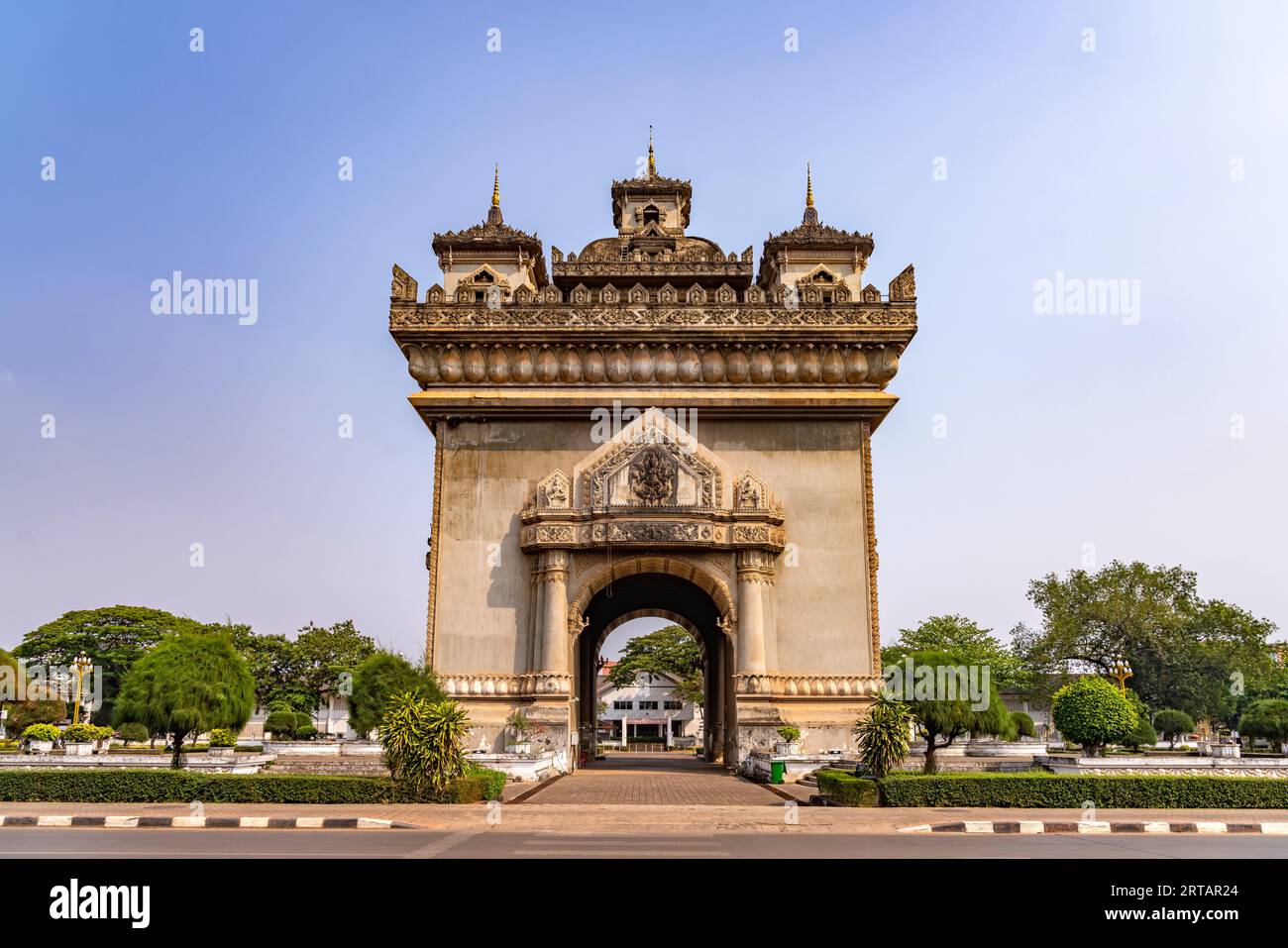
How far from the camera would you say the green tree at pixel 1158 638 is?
54406 mm

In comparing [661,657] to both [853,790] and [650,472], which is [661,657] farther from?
[853,790]

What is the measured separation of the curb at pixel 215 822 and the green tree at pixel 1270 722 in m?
36.5

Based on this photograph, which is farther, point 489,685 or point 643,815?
point 489,685

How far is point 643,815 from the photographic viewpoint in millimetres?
16797

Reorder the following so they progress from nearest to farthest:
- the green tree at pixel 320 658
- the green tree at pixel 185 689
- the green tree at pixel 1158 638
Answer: the green tree at pixel 185 689 < the green tree at pixel 1158 638 < the green tree at pixel 320 658

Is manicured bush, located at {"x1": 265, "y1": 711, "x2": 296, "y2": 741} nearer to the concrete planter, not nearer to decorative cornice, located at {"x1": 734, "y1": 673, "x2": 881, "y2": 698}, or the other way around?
decorative cornice, located at {"x1": 734, "y1": 673, "x2": 881, "y2": 698}

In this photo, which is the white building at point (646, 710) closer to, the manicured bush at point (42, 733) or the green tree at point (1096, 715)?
the manicured bush at point (42, 733)

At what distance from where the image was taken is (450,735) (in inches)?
740

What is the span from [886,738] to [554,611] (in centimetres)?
1232

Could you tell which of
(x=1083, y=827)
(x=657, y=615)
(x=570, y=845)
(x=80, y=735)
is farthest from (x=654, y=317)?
(x=80, y=735)

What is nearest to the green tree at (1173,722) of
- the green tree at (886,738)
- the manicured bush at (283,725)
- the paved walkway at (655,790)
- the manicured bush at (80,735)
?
the paved walkway at (655,790)

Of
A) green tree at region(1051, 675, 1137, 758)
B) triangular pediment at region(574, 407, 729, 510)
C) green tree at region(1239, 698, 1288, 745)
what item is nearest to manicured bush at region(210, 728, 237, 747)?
triangular pediment at region(574, 407, 729, 510)
